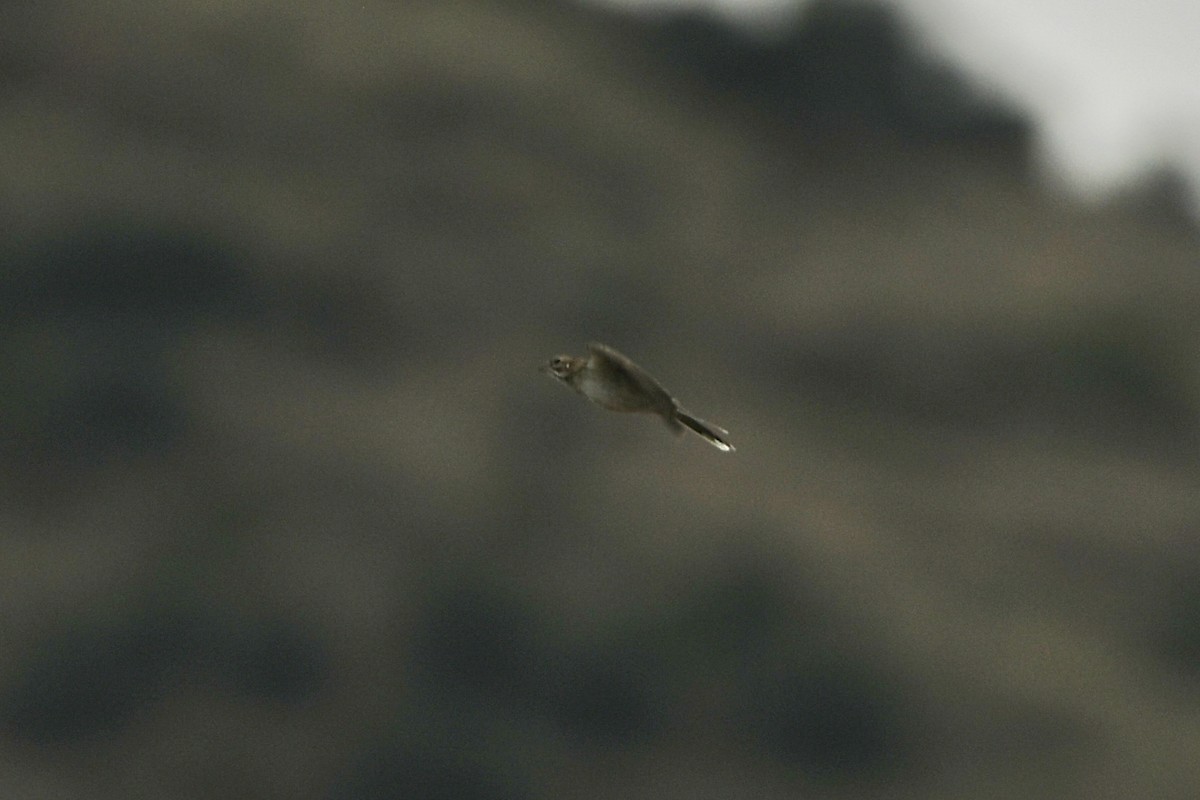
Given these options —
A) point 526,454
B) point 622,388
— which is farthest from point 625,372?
point 526,454

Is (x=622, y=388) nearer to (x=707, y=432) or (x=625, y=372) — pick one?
(x=625, y=372)

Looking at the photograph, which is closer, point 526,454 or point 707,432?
point 707,432

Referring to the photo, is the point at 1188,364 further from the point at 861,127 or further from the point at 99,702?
the point at 99,702

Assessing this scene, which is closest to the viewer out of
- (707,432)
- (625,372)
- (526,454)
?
(625,372)

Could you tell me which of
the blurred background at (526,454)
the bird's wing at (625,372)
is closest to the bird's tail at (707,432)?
the bird's wing at (625,372)

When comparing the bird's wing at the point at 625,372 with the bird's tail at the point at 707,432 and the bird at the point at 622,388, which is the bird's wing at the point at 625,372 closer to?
the bird at the point at 622,388

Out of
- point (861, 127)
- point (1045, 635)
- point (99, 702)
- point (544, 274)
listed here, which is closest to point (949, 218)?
point (861, 127)

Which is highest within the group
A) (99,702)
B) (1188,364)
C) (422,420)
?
(1188,364)
